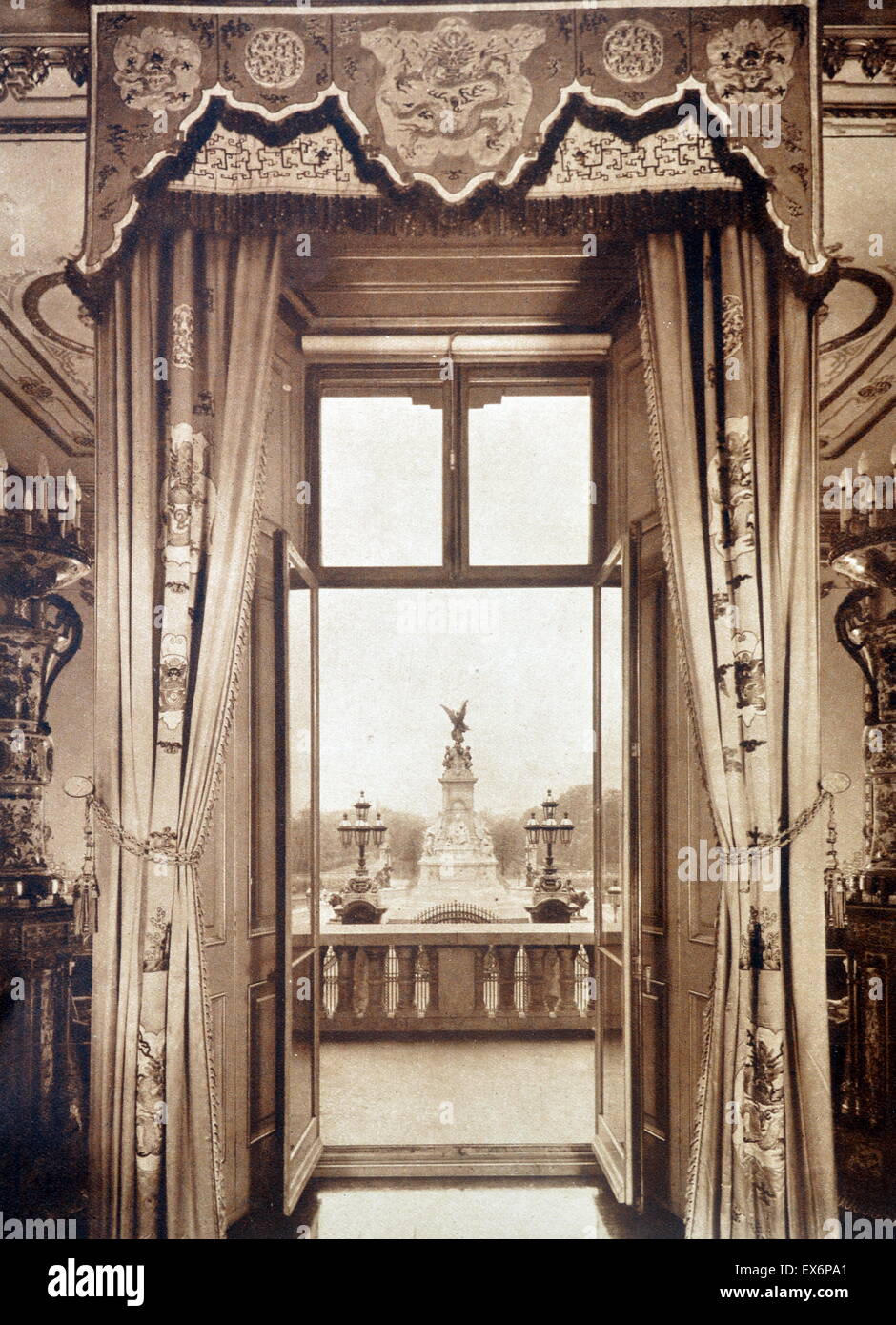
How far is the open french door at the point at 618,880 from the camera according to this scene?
3264 millimetres

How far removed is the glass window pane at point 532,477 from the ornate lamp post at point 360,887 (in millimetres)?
1940

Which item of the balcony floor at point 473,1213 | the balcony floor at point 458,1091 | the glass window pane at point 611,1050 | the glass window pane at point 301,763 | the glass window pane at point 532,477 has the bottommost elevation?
the balcony floor at point 458,1091

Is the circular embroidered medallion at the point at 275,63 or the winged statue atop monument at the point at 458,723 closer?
the circular embroidered medallion at the point at 275,63

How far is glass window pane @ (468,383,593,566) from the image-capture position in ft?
18.0

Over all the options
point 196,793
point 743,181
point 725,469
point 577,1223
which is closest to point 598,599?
point 725,469

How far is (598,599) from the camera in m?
3.93

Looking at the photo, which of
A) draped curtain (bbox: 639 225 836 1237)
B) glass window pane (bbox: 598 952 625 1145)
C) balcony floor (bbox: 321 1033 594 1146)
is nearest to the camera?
draped curtain (bbox: 639 225 836 1237)

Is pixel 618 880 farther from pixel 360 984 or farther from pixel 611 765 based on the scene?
pixel 360 984

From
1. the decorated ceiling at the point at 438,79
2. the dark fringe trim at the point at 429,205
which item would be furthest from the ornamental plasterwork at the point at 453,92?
the dark fringe trim at the point at 429,205

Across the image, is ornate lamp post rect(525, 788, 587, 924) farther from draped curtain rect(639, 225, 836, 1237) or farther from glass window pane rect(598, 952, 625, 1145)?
draped curtain rect(639, 225, 836, 1237)

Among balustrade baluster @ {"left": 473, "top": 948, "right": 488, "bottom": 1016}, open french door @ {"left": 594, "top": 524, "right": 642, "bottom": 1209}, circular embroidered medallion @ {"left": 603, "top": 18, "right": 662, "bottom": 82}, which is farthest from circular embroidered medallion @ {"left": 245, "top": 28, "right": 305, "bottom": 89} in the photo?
balustrade baluster @ {"left": 473, "top": 948, "right": 488, "bottom": 1016}

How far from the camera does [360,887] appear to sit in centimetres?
611

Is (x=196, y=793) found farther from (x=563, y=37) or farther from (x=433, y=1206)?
(x=563, y=37)

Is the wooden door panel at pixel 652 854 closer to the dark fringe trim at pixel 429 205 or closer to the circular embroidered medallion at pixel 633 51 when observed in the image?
the dark fringe trim at pixel 429 205
